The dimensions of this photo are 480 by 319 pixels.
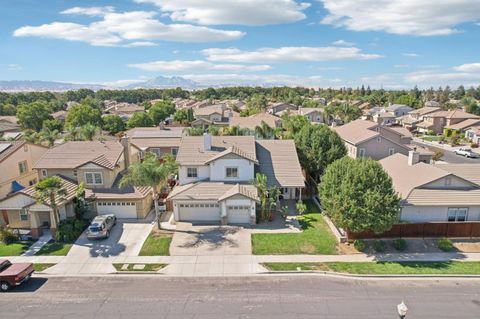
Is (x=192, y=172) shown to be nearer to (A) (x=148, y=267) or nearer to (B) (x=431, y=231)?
(A) (x=148, y=267)

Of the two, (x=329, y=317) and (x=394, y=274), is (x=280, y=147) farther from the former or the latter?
(x=329, y=317)

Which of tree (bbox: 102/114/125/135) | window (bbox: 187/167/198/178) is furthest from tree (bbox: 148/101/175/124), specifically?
window (bbox: 187/167/198/178)

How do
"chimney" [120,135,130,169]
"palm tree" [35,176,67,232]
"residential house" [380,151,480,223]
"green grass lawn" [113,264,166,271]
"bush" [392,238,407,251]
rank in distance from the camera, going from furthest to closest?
"chimney" [120,135,130,169] → "residential house" [380,151,480,223] → "palm tree" [35,176,67,232] → "bush" [392,238,407,251] → "green grass lawn" [113,264,166,271]

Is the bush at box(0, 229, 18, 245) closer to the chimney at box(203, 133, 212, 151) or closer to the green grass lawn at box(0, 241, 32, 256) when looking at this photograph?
the green grass lawn at box(0, 241, 32, 256)

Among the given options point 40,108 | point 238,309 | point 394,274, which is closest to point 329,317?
point 238,309

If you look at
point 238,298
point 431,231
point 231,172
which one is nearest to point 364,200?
point 431,231
